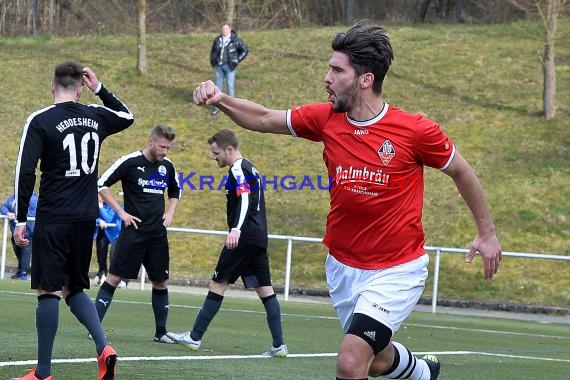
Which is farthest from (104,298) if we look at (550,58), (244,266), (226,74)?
(550,58)

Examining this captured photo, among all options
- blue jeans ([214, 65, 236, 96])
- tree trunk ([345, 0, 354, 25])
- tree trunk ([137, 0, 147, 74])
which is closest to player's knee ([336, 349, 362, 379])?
blue jeans ([214, 65, 236, 96])

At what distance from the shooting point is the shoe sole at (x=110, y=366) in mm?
7699

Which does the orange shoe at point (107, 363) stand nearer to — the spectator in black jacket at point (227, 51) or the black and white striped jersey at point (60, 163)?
the black and white striped jersey at point (60, 163)

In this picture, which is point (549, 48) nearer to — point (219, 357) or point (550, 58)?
point (550, 58)

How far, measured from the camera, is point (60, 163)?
782 centimetres

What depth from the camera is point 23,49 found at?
37781mm

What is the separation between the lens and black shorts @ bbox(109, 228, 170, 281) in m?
11.3

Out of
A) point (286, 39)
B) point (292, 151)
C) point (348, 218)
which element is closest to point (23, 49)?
point (286, 39)

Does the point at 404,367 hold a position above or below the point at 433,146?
below

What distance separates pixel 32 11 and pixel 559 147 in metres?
21.8

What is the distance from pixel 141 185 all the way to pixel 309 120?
5003 millimetres

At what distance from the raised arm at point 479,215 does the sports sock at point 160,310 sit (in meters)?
5.31

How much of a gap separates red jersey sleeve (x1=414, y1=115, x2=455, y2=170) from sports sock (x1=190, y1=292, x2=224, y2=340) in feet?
15.7

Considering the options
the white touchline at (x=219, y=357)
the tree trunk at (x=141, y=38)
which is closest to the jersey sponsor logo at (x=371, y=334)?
the white touchline at (x=219, y=357)
